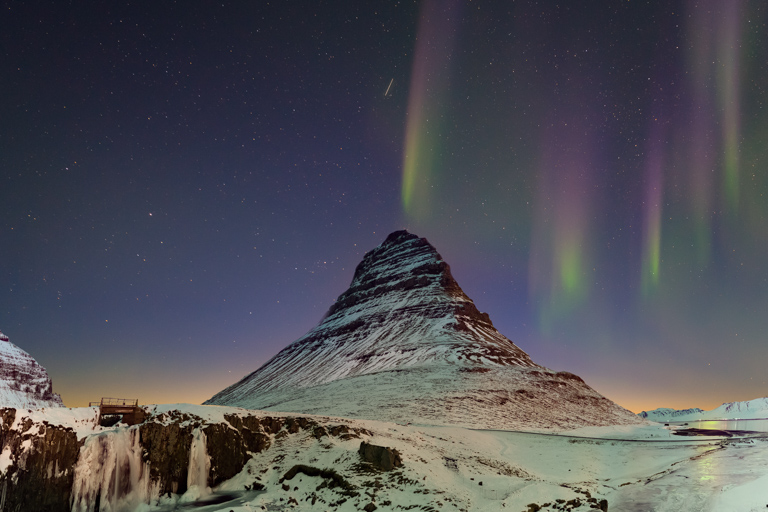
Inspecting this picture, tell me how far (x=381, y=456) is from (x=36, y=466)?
14.3 meters

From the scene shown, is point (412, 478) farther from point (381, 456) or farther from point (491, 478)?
point (491, 478)

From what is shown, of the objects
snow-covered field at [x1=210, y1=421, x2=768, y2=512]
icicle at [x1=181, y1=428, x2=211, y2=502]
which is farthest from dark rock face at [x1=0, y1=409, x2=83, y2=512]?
snow-covered field at [x1=210, y1=421, x2=768, y2=512]

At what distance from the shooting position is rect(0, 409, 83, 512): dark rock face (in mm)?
16516

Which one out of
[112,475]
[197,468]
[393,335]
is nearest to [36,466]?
[112,475]

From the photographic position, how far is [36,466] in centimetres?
1712

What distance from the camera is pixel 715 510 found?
16078 millimetres

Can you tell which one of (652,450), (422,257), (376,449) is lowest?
(652,450)

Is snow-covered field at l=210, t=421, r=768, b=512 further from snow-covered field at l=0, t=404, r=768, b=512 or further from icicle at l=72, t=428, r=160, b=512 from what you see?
icicle at l=72, t=428, r=160, b=512

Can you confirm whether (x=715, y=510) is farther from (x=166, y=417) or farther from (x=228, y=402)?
(x=228, y=402)

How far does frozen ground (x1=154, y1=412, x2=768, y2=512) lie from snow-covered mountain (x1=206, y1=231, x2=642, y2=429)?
22027mm

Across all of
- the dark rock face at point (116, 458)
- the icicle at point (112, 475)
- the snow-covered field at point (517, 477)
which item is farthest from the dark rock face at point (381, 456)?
the icicle at point (112, 475)

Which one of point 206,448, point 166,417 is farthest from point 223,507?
point 166,417

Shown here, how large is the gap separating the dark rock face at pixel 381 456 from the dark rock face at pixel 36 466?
1254 cm

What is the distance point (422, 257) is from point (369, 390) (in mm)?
105661
